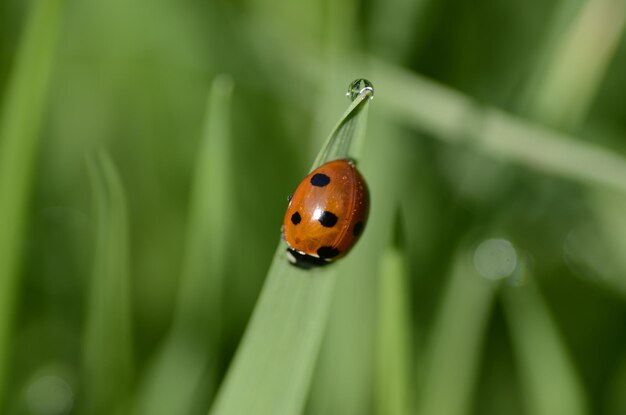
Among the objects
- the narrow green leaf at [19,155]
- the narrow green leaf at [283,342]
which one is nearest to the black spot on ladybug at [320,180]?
the narrow green leaf at [283,342]

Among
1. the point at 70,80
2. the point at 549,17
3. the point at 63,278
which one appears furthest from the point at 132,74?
the point at 549,17

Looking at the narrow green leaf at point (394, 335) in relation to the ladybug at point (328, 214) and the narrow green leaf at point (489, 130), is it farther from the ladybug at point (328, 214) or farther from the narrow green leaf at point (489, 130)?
the narrow green leaf at point (489, 130)

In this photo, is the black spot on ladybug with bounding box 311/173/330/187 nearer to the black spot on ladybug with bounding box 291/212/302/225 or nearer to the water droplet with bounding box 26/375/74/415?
the black spot on ladybug with bounding box 291/212/302/225

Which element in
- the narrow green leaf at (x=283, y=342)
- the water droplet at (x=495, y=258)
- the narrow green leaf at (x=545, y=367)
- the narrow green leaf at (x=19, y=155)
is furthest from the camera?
the water droplet at (x=495, y=258)

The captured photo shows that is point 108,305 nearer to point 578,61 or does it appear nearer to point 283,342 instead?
point 283,342

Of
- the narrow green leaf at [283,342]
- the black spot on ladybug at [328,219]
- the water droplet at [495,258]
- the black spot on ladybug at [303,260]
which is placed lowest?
the narrow green leaf at [283,342]

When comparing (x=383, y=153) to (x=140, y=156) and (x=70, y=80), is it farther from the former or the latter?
(x=70, y=80)
